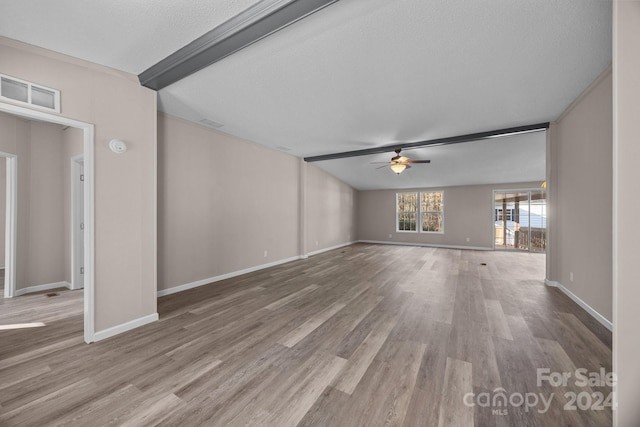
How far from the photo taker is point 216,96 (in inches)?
122

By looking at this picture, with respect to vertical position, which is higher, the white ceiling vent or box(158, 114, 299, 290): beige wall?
the white ceiling vent

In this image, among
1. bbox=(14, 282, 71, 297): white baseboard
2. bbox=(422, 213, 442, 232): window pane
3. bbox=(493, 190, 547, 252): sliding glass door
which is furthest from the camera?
bbox=(422, 213, 442, 232): window pane

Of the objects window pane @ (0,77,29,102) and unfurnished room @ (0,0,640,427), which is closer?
unfurnished room @ (0,0,640,427)

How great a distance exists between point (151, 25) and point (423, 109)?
10.6ft

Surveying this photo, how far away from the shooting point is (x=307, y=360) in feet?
6.49

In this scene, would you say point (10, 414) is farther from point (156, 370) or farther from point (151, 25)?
point (151, 25)

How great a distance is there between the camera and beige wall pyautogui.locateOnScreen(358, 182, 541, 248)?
316 inches

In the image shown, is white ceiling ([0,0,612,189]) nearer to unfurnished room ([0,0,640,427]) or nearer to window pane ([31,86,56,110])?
unfurnished room ([0,0,640,427])

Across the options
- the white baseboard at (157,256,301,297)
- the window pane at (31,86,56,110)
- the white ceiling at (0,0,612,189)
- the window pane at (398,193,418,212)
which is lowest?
the white baseboard at (157,256,301,297)

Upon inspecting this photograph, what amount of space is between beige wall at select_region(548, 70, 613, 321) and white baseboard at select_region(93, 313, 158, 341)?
4.87m

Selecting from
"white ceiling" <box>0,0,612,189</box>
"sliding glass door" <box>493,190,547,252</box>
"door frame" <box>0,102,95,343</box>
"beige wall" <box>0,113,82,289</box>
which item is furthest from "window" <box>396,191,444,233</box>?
"beige wall" <box>0,113,82,289</box>

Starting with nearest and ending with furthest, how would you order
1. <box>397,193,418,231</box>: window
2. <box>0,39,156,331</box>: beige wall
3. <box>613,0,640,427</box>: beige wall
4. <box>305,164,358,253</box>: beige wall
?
<box>613,0,640,427</box>: beige wall
<box>0,39,156,331</box>: beige wall
<box>305,164,358,253</box>: beige wall
<box>397,193,418,231</box>: window

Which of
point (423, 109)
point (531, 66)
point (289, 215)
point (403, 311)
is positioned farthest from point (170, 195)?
point (531, 66)

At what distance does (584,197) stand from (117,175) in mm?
5466
